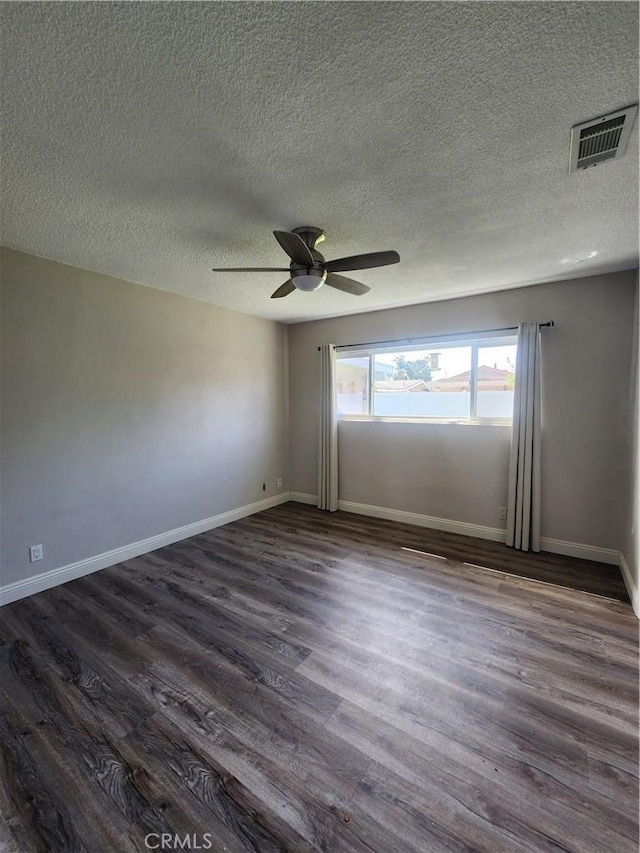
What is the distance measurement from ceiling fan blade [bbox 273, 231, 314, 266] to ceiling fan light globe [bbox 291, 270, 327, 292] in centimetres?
6

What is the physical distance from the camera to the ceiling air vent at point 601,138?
54.4 inches

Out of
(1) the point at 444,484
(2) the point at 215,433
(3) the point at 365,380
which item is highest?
(3) the point at 365,380

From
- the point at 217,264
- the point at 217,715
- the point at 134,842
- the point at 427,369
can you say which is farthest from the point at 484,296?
the point at 134,842

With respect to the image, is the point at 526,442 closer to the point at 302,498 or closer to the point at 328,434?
the point at 328,434

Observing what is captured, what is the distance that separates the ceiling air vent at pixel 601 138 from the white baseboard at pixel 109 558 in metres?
4.09

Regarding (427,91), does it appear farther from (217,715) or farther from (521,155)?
(217,715)

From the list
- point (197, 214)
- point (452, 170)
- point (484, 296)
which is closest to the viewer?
point (452, 170)

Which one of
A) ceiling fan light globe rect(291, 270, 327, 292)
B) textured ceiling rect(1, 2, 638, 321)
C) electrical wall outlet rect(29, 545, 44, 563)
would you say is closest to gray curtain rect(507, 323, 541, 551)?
textured ceiling rect(1, 2, 638, 321)

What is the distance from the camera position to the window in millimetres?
3641

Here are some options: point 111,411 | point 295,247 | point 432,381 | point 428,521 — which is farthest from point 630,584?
point 111,411

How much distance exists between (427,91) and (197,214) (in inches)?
53.8

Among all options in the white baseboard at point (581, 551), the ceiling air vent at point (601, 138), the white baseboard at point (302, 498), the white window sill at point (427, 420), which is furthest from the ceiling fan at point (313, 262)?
the white baseboard at point (302, 498)

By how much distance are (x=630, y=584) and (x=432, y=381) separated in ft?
8.00

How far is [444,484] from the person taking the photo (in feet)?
12.8
